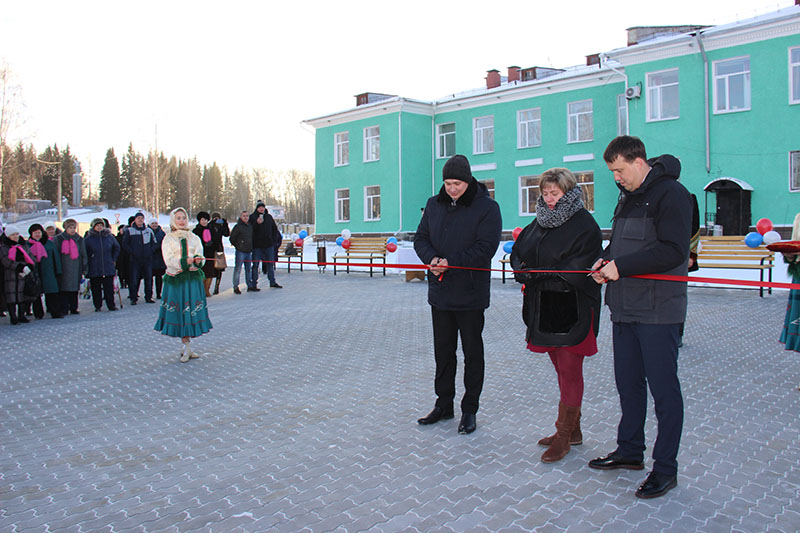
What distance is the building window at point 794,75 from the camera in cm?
2119

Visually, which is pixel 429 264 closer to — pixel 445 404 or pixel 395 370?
pixel 445 404

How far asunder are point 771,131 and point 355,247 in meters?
14.6

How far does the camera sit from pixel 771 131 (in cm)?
2173

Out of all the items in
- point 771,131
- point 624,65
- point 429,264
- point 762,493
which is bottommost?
point 762,493

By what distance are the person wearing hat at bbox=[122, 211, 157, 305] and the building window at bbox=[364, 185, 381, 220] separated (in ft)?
66.6

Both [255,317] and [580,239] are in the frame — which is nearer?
[580,239]

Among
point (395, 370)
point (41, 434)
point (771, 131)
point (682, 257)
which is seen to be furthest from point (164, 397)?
point (771, 131)

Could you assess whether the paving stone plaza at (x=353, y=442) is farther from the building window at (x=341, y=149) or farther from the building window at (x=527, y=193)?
the building window at (x=341, y=149)

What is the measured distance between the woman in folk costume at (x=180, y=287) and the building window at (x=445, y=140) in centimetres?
2603

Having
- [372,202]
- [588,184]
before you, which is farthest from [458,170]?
[372,202]

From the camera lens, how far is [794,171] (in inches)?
851

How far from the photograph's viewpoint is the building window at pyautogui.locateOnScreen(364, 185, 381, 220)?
112 ft

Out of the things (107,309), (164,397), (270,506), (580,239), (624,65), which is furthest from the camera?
(624,65)

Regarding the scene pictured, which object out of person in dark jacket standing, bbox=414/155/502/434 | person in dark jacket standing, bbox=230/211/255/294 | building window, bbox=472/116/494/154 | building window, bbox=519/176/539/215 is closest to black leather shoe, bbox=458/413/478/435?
person in dark jacket standing, bbox=414/155/502/434
